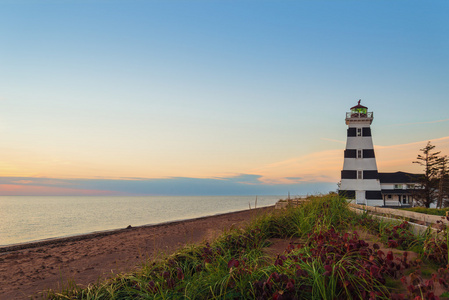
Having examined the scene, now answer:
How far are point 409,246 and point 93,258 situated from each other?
11.3 metres

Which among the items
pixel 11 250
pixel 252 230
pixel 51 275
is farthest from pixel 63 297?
pixel 11 250

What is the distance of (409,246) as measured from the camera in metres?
5.43

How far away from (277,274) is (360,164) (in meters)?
30.6

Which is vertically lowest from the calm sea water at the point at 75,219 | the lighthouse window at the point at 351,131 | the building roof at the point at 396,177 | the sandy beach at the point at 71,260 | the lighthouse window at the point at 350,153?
the calm sea water at the point at 75,219

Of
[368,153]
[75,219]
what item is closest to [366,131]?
[368,153]

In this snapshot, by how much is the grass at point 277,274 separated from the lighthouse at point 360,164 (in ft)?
83.9

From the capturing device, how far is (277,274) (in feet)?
12.5

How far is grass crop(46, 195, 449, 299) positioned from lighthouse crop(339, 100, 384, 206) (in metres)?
25.6

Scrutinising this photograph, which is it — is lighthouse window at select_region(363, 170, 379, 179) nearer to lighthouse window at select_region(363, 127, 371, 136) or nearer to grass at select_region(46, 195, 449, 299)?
lighthouse window at select_region(363, 127, 371, 136)

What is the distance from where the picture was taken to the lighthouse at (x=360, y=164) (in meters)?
30.5

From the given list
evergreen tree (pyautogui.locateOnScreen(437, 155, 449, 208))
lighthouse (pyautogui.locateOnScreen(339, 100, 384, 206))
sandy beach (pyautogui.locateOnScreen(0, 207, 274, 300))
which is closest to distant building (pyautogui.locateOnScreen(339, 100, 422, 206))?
lighthouse (pyautogui.locateOnScreen(339, 100, 384, 206))

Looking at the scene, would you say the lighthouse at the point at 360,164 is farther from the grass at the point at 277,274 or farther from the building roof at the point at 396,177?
the grass at the point at 277,274

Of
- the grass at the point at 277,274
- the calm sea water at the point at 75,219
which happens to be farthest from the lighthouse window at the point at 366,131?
the grass at the point at 277,274

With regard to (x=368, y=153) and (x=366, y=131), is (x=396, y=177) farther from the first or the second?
(x=366, y=131)
